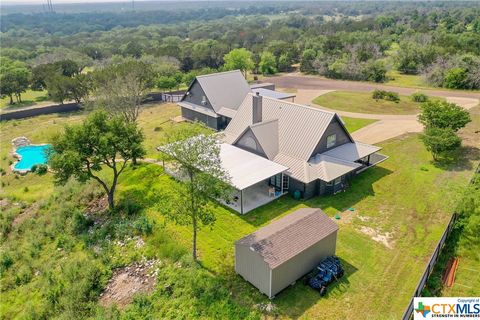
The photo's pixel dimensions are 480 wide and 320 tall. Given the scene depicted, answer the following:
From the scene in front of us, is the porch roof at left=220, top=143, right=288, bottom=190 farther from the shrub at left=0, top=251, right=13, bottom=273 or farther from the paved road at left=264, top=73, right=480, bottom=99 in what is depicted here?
the paved road at left=264, top=73, right=480, bottom=99

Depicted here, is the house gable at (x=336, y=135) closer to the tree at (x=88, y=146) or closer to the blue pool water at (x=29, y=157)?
the tree at (x=88, y=146)

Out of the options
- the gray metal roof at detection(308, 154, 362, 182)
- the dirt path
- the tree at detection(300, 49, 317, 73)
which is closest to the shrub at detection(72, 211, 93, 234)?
the gray metal roof at detection(308, 154, 362, 182)

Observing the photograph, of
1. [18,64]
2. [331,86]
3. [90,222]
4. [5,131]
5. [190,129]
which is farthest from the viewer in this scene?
[18,64]

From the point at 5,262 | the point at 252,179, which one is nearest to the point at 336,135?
the point at 252,179

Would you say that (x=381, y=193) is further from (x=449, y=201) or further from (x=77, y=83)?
(x=77, y=83)

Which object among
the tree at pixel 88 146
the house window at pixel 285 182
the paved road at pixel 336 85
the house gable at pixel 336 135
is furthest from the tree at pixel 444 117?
the tree at pixel 88 146

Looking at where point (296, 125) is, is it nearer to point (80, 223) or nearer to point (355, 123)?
point (355, 123)

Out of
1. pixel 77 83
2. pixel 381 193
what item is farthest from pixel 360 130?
pixel 77 83
